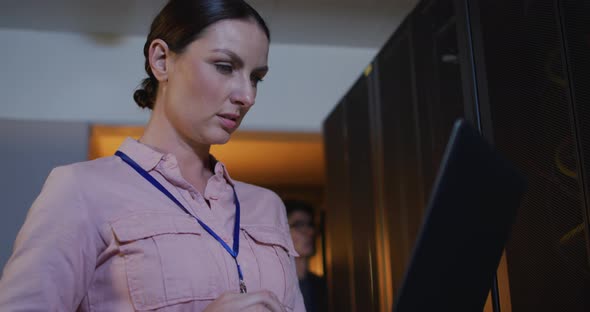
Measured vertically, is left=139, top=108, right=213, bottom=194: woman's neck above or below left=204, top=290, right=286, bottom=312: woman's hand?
above

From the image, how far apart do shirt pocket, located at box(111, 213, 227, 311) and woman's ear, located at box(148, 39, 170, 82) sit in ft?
0.94

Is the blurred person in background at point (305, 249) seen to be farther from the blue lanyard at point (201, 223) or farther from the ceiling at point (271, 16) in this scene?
the blue lanyard at point (201, 223)

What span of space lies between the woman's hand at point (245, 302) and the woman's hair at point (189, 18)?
48cm

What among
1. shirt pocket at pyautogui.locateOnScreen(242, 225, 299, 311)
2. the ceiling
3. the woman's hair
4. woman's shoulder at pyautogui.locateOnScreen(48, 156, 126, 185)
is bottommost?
shirt pocket at pyautogui.locateOnScreen(242, 225, 299, 311)

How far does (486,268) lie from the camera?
0.77m

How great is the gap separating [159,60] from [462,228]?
2.32 feet

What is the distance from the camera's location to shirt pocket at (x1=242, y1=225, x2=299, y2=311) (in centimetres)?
111

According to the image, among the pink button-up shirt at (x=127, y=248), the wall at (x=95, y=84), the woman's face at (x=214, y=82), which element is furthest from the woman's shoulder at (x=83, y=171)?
the wall at (x=95, y=84)

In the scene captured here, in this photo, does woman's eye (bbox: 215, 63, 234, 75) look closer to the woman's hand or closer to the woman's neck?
the woman's neck

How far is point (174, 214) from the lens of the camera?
1045 millimetres

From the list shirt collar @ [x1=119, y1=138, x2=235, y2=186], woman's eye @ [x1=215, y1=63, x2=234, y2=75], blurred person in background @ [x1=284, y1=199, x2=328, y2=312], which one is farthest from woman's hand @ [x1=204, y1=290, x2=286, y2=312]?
blurred person in background @ [x1=284, y1=199, x2=328, y2=312]

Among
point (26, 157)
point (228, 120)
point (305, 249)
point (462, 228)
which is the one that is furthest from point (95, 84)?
point (462, 228)

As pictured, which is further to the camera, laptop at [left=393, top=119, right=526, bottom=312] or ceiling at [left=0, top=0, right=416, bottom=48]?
ceiling at [left=0, top=0, right=416, bottom=48]

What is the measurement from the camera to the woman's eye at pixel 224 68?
43.1 inches
